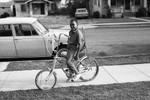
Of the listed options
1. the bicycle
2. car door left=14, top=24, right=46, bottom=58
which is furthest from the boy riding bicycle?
car door left=14, top=24, right=46, bottom=58

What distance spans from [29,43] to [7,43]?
815 mm

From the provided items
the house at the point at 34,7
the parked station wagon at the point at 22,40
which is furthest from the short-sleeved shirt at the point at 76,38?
the house at the point at 34,7

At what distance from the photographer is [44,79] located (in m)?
6.51

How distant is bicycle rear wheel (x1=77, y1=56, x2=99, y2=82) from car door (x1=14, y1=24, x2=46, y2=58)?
311 cm

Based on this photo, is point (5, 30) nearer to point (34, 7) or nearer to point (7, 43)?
point (7, 43)

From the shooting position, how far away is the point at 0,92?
646cm

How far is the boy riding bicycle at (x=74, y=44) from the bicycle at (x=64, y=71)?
0.20 metres

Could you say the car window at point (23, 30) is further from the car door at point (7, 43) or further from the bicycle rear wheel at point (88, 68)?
the bicycle rear wheel at point (88, 68)

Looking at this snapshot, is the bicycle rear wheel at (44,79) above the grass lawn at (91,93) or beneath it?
above

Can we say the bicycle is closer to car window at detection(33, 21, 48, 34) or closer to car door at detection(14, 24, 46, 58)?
car door at detection(14, 24, 46, 58)

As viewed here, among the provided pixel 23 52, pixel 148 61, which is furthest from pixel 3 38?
pixel 148 61

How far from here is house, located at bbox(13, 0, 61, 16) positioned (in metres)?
50.7

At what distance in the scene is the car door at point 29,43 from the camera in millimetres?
9938

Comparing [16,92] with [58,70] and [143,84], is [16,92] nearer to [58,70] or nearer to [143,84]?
[58,70]
